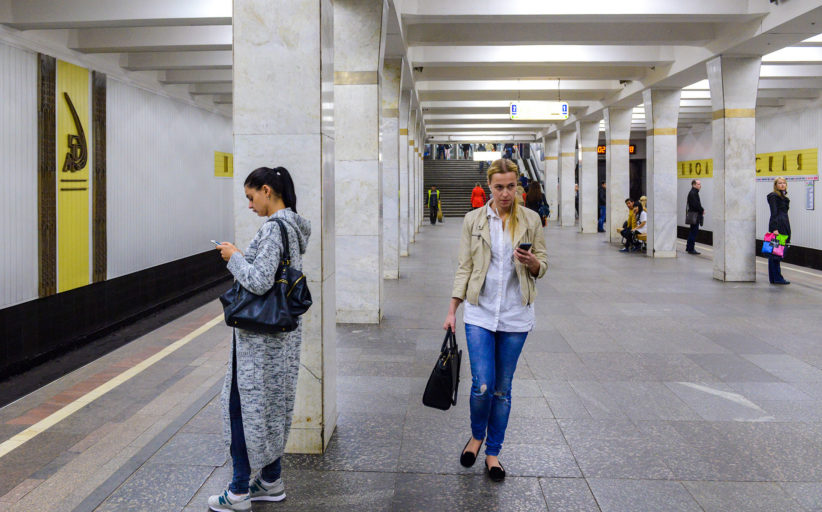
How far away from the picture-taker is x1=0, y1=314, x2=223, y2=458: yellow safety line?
5344mm

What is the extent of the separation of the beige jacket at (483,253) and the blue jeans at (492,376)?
0.69 feet

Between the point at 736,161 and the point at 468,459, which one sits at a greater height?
the point at 736,161

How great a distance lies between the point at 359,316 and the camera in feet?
29.5

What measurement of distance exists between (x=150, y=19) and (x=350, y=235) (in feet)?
13.8

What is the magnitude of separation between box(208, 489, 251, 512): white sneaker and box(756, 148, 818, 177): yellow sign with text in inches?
710

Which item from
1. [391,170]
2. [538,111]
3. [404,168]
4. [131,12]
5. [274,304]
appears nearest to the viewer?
[274,304]

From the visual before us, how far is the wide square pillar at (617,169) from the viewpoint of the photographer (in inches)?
854

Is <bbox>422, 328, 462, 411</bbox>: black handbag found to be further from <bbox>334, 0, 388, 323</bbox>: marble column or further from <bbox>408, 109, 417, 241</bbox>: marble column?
<bbox>408, 109, 417, 241</bbox>: marble column

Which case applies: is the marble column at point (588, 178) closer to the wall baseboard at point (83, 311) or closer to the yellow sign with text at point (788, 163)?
the yellow sign with text at point (788, 163)

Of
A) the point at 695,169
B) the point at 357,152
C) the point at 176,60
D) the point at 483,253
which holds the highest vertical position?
the point at 176,60

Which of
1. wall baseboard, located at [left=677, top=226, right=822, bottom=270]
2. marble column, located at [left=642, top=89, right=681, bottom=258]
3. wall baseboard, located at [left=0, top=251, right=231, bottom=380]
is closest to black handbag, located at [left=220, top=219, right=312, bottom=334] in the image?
wall baseboard, located at [left=0, top=251, right=231, bottom=380]

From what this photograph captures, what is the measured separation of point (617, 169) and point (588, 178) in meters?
4.67

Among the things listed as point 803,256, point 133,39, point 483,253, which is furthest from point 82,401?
point 803,256

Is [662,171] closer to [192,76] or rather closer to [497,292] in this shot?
[192,76]
